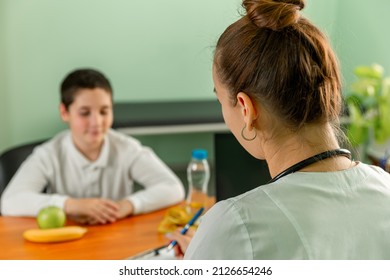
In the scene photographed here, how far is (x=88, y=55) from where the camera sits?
2.79m

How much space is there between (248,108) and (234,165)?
721mm

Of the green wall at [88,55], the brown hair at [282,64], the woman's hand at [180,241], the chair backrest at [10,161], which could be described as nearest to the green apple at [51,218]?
the woman's hand at [180,241]

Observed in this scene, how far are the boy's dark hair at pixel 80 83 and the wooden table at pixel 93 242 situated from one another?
428 mm

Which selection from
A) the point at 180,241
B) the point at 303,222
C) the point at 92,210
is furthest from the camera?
the point at 92,210

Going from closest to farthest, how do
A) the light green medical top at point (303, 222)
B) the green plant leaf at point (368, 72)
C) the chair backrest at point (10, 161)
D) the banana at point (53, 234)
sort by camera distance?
the light green medical top at point (303, 222), the banana at point (53, 234), the chair backrest at point (10, 161), the green plant leaf at point (368, 72)

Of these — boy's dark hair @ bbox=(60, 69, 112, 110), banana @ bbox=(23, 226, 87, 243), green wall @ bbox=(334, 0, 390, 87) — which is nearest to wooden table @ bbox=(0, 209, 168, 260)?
banana @ bbox=(23, 226, 87, 243)

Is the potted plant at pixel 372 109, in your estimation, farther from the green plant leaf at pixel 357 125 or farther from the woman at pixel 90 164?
the woman at pixel 90 164

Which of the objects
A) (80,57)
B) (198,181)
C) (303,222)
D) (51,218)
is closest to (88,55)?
(80,57)

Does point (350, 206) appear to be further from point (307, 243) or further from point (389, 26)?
point (389, 26)

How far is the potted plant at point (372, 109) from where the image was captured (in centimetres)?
283

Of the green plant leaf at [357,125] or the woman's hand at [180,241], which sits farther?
the green plant leaf at [357,125]

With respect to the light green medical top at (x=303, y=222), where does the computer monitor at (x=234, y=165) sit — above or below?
below

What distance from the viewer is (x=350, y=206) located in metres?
0.90

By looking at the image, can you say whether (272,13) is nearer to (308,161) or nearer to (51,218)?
(308,161)
